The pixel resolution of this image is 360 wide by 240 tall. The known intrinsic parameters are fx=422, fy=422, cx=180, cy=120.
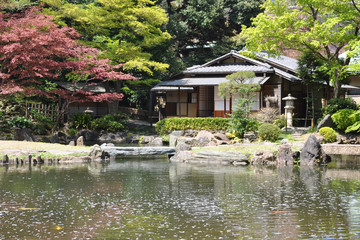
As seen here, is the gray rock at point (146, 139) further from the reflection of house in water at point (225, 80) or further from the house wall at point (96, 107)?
the house wall at point (96, 107)

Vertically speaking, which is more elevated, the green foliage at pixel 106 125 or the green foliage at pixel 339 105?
the green foliage at pixel 339 105

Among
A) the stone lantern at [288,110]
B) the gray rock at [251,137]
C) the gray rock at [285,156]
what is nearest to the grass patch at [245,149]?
the gray rock at [285,156]

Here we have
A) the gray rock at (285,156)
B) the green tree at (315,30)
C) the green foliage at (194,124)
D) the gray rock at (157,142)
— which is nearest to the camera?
the gray rock at (285,156)

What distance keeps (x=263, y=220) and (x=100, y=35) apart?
94.4 ft

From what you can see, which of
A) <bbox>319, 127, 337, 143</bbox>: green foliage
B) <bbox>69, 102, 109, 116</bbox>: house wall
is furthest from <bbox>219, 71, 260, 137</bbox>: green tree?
<bbox>69, 102, 109, 116</bbox>: house wall

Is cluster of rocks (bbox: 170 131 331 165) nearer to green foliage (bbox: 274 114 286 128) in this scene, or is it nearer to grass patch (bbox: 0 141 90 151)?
grass patch (bbox: 0 141 90 151)

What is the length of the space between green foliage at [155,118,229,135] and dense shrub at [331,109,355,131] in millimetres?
7132

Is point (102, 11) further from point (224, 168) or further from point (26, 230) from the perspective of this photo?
point (26, 230)

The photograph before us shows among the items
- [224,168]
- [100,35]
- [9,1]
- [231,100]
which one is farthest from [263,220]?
[100,35]

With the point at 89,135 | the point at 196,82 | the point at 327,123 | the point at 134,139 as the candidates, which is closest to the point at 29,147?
the point at 89,135

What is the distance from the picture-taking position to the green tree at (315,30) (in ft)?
78.5

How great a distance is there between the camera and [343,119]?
2377cm

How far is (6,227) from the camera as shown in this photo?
8.28 metres

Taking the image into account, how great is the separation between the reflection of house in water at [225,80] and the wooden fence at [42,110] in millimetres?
7777
